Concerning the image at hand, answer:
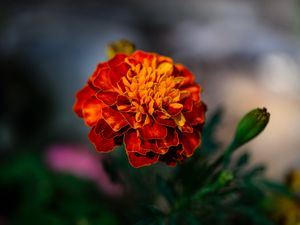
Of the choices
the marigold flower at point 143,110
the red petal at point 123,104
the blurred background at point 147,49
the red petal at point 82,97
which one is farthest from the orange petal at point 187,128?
the blurred background at point 147,49

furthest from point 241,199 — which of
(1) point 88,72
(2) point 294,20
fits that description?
(2) point 294,20

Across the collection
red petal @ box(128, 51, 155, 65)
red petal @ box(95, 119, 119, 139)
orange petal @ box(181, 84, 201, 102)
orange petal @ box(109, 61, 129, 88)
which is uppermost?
red petal @ box(128, 51, 155, 65)

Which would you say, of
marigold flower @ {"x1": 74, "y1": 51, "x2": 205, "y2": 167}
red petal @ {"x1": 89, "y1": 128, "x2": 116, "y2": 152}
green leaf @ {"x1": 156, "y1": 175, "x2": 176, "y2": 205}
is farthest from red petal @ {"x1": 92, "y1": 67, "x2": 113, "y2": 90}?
green leaf @ {"x1": 156, "y1": 175, "x2": 176, "y2": 205}

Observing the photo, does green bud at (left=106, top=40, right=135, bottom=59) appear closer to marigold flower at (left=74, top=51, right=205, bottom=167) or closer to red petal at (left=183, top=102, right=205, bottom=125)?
marigold flower at (left=74, top=51, right=205, bottom=167)

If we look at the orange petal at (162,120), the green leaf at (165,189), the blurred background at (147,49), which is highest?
the blurred background at (147,49)

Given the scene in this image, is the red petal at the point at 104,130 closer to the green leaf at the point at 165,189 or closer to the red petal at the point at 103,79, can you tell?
the red petal at the point at 103,79

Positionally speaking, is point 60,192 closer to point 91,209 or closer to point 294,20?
point 91,209
